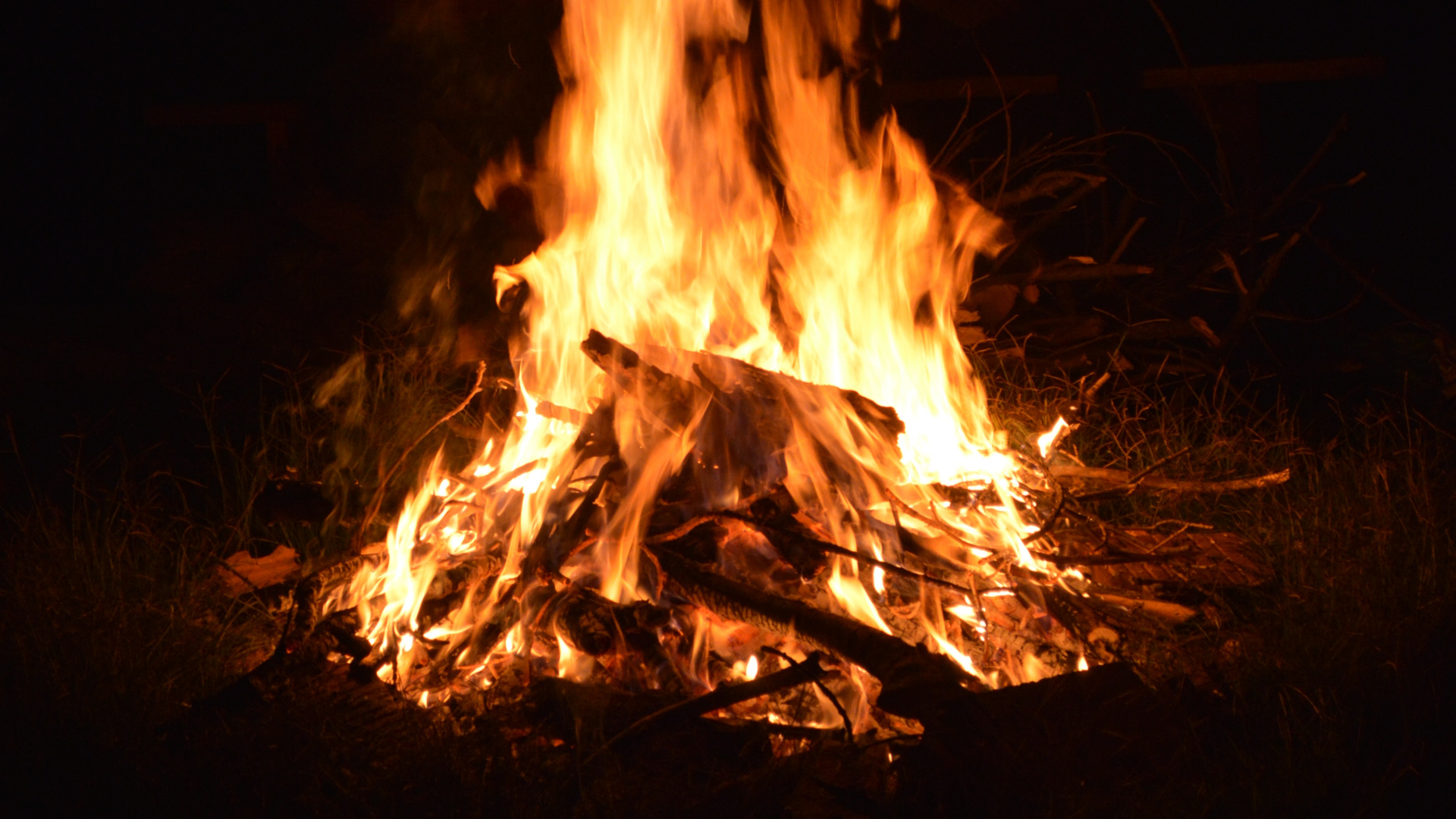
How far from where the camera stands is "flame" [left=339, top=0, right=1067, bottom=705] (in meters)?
3.16

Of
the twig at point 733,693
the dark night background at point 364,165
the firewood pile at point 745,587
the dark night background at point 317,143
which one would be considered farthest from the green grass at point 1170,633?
the dark night background at point 317,143

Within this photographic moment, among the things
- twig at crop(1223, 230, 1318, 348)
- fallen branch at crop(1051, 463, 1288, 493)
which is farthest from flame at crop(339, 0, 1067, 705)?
twig at crop(1223, 230, 1318, 348)

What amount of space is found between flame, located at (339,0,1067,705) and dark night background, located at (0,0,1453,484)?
148cm

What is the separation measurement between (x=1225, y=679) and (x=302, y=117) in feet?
18.8

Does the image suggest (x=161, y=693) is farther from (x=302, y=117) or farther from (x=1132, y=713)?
(x=302, y=117)

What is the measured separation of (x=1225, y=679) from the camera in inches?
106

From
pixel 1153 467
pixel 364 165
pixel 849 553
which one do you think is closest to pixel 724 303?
pixel 849 553

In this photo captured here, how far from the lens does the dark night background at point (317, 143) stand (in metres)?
5.59

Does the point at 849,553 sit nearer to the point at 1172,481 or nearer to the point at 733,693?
the point at 733,693

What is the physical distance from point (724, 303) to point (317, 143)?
3551 mm

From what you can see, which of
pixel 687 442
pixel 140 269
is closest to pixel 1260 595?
pixel 687 442

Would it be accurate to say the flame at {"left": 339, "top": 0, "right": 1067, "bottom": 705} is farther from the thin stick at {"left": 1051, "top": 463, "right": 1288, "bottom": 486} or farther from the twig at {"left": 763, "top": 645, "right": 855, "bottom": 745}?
the twig at {"left": 763, "top": 645, "right": 855, "bottom": 745}

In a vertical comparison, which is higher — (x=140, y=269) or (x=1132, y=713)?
(x=1132, y=713)

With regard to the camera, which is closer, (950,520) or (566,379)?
(950,520)
